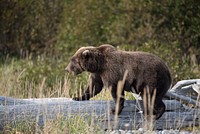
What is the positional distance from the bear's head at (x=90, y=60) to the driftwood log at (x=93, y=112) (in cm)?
50

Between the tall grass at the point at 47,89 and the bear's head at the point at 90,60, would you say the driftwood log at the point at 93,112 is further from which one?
the bear's head at the point at 90,60

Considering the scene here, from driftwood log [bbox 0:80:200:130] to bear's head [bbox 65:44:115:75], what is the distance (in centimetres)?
50

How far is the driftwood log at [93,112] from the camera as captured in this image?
7949 mm

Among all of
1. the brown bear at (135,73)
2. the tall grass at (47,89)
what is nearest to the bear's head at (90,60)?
the brown bear at (135,73)

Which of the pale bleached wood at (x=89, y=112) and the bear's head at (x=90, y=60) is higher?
the bear's head at (x=90, y=60)

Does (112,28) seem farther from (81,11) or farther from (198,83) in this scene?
(198,83)

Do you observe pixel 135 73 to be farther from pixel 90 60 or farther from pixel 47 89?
pixel 47 89

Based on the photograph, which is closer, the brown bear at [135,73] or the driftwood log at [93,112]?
the driftwood log at [93,112]

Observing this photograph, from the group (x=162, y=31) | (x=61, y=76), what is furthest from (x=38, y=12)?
(x=61, y=76)

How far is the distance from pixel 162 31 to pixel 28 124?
9950mm

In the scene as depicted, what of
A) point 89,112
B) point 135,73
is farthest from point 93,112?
point 135,73

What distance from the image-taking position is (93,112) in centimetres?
797

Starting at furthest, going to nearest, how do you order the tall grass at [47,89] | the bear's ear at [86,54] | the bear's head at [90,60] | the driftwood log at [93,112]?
the bear's ear at [86,54] → the bear's head at [90,60] → the driftwood log at [93,112] → the tall grass at [47,89]

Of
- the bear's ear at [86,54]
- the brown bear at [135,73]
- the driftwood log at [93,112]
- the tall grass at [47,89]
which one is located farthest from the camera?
the bear's ear at [86,54]
